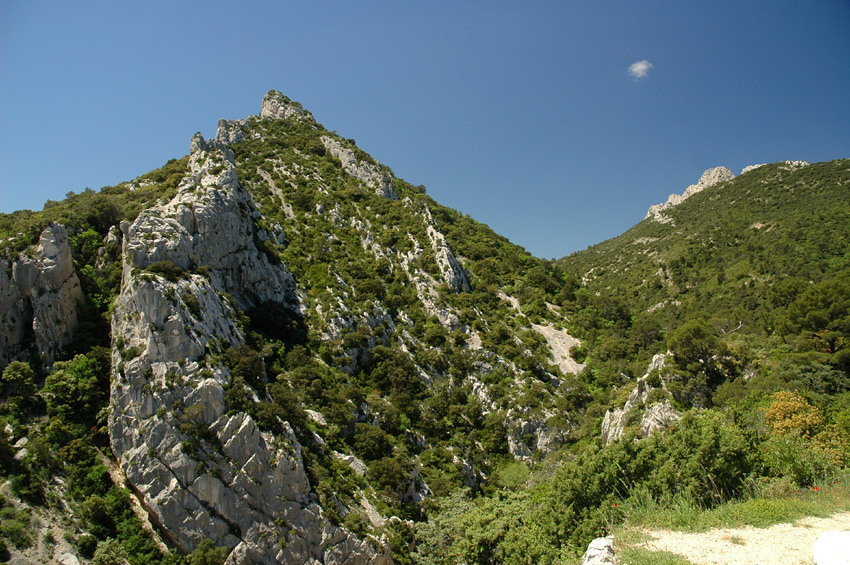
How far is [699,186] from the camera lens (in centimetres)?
15288

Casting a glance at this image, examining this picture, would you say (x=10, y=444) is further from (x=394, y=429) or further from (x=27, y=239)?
(x=394, y=429)

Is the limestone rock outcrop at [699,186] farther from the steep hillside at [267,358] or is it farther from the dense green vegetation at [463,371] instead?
the steep hillside at [267,358]

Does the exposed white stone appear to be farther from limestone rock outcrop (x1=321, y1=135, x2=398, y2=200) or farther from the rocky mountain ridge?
the rocky mountain ridge

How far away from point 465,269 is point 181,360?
173ft

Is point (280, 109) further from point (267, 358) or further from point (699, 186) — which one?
point (699, 186)

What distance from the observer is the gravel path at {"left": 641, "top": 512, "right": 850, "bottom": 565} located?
37.3 ft

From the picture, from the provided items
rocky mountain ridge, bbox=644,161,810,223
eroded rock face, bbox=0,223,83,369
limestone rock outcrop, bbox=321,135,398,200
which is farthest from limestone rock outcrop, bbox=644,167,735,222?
eroded rock face, bbox=0,223,83,369

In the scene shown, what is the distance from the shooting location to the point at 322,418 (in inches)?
1545

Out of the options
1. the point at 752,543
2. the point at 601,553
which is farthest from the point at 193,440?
the point at 752,543

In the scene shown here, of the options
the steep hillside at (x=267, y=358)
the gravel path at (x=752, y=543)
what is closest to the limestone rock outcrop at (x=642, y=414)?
the steep hillside at (x=267, y=358)

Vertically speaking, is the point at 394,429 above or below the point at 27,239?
below

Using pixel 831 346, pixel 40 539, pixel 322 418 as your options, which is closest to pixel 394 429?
pixel 322 418

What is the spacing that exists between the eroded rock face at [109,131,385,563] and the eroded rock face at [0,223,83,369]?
3753 millimetres

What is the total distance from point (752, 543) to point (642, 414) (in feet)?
80.0
